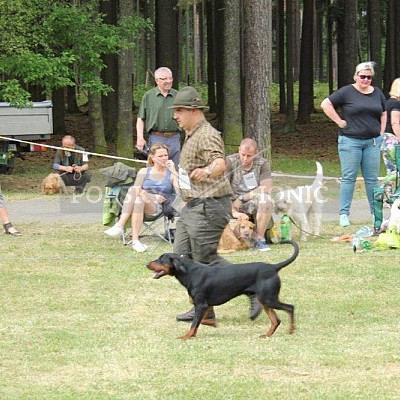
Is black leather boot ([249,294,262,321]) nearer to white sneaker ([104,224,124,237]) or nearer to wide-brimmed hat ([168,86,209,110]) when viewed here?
wide-brimmed hat ([168,86,209,110])

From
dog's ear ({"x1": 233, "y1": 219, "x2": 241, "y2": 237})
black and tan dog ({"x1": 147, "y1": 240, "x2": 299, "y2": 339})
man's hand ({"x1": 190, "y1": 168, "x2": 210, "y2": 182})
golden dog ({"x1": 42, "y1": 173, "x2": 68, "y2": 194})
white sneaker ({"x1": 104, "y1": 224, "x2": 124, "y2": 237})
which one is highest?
man's hand ({"x1": 190, "y1": 168, "x2": 210, "y2": 182})

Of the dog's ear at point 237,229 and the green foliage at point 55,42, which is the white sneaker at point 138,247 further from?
the green foliage at point 55,42

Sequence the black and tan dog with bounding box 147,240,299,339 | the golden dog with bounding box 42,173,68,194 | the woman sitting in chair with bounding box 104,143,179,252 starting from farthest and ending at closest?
the golden dog with bounding box 42,173,68,194 < the woman sitting in chair with bounding box 104,143,179,252 < the black and tan dog with bounding box 147,240,299,339

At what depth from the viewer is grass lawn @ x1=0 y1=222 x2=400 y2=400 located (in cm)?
591

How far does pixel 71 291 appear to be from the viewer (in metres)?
9.02

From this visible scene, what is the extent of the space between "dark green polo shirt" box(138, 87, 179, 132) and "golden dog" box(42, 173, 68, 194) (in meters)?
5.57

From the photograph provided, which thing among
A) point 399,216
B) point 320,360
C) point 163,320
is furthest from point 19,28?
point 320,360

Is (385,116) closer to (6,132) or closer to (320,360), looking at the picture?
(320,360)

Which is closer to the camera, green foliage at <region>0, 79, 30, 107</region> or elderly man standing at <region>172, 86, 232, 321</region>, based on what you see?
elderly man standing at <region>172, 86, 232, 321</region>

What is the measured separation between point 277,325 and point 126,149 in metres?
16.2

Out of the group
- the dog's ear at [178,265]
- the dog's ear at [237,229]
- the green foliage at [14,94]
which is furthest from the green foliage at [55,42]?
the dog's ear at [178,265]

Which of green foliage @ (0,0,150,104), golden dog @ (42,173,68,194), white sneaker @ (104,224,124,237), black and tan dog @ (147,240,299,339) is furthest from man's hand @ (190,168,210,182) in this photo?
green foliage @ (0,0,150,104)

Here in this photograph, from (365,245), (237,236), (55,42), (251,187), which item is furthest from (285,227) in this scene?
(55,42)

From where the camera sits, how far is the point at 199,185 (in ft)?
25.2
